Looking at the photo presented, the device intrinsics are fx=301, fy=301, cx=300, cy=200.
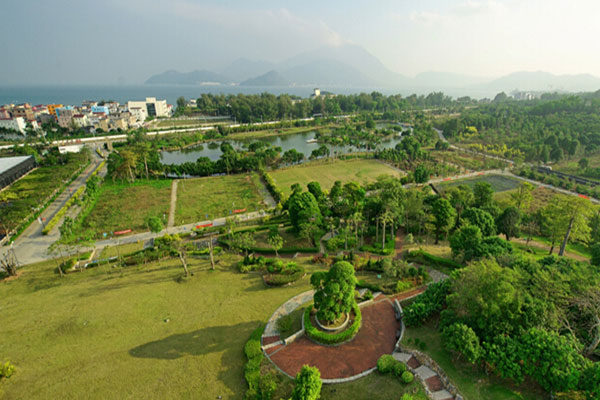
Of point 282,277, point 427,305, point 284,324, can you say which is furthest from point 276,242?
point 427,305

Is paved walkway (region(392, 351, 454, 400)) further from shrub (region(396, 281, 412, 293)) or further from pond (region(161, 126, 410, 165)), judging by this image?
pond (region(161, 126, 410, 165))

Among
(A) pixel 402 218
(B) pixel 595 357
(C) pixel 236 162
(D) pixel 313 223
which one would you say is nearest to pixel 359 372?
(B) pixel 595 357

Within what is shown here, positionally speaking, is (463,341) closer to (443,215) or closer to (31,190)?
(443,215)

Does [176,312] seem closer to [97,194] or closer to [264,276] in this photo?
[264,276]

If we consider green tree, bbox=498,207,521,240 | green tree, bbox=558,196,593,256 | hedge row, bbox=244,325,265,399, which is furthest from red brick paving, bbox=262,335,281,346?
green tree, bbox=558,196,593,256

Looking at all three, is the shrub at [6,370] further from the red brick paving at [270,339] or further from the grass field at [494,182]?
the grass field at [494,182]

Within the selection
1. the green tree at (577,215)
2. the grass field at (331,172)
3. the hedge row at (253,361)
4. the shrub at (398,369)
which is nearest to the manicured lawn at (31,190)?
the hedge row at (253,361)
